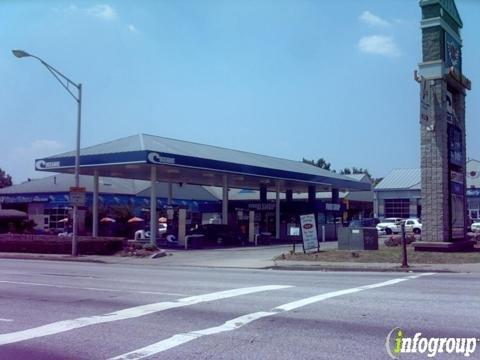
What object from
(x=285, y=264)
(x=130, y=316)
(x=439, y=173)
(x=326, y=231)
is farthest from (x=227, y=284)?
(x=326, y=231)

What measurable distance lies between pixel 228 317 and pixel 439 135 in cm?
1951

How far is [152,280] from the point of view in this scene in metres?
17.6

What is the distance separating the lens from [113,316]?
1090 cm

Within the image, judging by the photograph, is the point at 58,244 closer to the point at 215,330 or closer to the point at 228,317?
the point at 228,317

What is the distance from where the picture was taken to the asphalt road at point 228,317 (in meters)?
8.26

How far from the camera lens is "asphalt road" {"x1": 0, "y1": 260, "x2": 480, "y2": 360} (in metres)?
8.26

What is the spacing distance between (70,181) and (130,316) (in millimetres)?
57681

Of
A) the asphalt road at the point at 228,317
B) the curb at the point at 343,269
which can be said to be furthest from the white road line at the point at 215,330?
the curb at the point at 343,269

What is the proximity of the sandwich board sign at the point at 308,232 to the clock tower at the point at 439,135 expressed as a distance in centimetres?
487

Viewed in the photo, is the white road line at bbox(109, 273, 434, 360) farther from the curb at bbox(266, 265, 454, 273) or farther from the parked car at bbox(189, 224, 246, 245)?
the parked car at bbox(189, 224, 246, 245)

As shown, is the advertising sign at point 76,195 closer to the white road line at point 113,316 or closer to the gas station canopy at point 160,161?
the gas station canopy at point 160,161

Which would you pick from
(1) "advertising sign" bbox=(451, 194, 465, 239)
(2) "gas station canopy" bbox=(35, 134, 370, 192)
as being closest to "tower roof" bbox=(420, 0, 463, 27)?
(1) "advertising sign" bbox=(451, 194, 465, 239)

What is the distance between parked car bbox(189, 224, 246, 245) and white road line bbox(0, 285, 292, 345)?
2739 cm

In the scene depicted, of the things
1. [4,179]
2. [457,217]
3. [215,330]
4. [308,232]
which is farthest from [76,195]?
[4,179]
